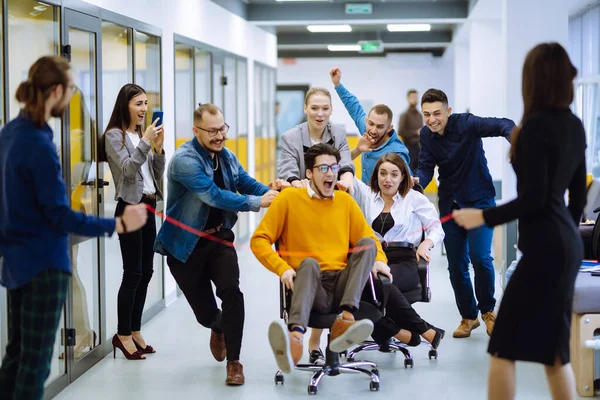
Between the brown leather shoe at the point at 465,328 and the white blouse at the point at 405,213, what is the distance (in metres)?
0.94

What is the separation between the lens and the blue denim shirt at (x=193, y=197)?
4340 millimetres

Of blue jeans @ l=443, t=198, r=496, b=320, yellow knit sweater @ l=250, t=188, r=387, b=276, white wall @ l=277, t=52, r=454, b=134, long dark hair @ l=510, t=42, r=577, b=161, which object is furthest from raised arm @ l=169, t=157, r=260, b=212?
white wall @ l=277, t=52, r=454, b=134

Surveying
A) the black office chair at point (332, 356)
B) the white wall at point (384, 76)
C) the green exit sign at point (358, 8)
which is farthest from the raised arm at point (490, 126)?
the white wall at point (384, 76)

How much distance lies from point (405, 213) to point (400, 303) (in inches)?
21.7

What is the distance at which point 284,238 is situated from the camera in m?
4.29

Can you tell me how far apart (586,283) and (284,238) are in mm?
1519

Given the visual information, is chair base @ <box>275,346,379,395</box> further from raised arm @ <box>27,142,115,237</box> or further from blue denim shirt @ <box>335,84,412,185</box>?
raised arm @ <box>27,142,115,237</box>

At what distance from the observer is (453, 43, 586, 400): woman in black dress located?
2883mm

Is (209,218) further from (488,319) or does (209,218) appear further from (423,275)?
(488,319)

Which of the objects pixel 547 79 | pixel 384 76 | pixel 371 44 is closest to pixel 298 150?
pixel 547 79

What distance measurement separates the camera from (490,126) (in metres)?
5.14

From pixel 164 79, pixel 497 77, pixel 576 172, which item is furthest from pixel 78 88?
pixel 497 77

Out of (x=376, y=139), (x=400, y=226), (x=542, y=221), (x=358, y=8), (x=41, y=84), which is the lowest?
(x=400, y=226)

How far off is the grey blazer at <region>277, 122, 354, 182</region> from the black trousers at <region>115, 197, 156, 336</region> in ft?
2.82
